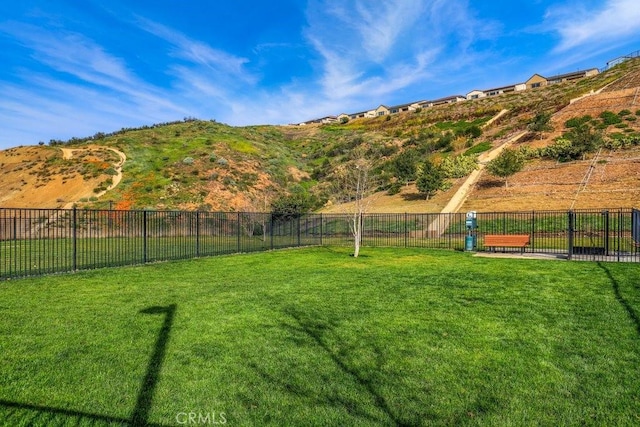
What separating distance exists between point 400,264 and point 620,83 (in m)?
59.9

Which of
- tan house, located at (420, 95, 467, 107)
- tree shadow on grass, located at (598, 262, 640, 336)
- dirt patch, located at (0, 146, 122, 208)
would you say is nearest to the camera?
tree shadow on grass, located at (598, 262, 640, 336)

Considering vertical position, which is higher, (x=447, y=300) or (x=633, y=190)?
(x=633, y=190)

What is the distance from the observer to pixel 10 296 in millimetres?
7664

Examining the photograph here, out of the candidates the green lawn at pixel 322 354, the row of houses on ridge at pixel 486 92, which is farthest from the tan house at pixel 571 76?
the green lawn at pixel 322 354

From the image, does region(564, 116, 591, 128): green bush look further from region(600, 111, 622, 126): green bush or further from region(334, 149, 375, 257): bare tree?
region(334, 149, 375, 257): bare tree

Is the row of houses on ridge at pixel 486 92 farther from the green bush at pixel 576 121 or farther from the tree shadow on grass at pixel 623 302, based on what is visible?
the tree shadow on grass at pixel 623 302

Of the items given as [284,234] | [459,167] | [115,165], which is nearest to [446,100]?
[459,167]

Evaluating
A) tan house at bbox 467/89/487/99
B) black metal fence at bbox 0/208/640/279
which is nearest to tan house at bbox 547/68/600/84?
tan house at bbox 467/89/487/99

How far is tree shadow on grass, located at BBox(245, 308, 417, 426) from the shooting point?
11.0 feet

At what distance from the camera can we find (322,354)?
465cm

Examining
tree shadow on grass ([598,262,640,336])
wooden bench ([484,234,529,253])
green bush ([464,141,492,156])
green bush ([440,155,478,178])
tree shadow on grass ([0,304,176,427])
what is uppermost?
green bush ([464,141,492,156])

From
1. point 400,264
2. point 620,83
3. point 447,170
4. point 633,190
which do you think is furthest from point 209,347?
point 620,83

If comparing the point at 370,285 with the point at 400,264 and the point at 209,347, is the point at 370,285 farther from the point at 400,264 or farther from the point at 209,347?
the point at 209,347

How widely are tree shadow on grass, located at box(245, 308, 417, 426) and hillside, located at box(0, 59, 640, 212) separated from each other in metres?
25.4
